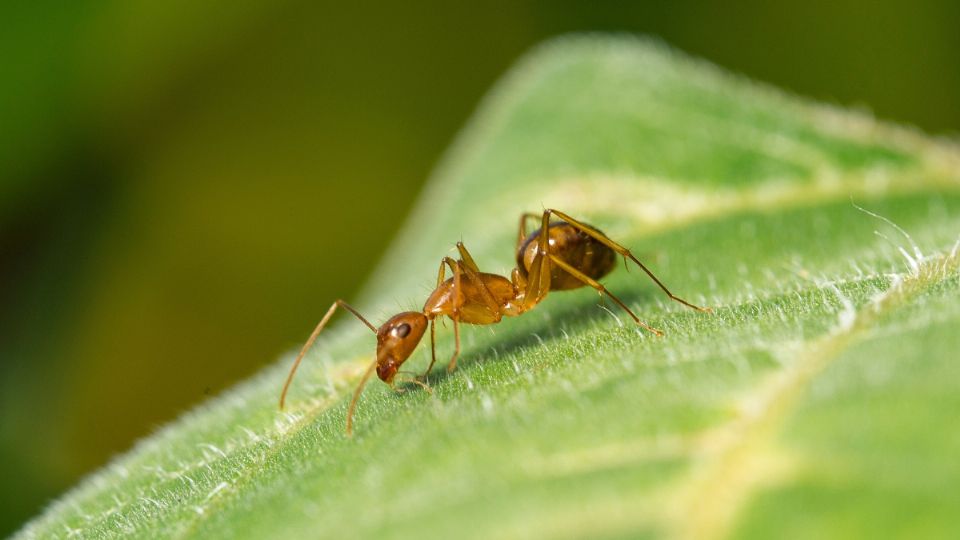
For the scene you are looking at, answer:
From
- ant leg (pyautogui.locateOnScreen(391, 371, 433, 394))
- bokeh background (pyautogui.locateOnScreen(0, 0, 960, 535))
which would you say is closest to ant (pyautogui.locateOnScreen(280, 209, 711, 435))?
ant leg (pyautogui.locateOnScreen(391, 371, 433, 394))

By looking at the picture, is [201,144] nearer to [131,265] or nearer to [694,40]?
[131,265]

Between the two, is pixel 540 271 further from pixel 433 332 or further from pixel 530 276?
pixel 433 332

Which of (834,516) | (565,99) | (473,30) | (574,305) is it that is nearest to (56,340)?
(473,30)

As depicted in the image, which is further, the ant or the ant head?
the ant

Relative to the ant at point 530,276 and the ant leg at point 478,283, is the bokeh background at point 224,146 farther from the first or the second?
the ant leg at point 478,283

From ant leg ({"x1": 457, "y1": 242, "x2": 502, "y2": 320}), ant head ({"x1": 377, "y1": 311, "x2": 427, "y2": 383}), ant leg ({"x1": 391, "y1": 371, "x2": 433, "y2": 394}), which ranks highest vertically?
ant leg ({"x1": 457, "y1": 242, "x2": 502, "y2": 320})

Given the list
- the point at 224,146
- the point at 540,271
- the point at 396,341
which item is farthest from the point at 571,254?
the point at 224,146

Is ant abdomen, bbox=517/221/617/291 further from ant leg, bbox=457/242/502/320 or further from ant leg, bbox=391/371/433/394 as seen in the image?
ant leg, bbox=391/371/433/394
